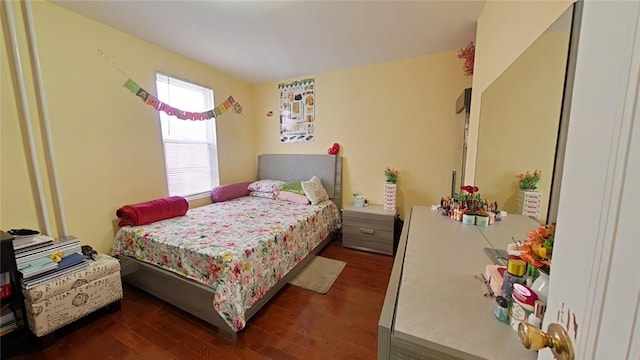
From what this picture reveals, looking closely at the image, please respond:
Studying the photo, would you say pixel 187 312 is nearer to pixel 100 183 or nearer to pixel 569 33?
pixel 100 183

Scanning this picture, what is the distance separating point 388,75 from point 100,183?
3309mm

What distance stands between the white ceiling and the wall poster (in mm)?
556

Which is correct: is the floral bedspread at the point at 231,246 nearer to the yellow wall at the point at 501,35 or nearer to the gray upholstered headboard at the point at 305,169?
the gray upholstered headboard at the point at 305,169

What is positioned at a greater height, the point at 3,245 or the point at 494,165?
the point at 494,165

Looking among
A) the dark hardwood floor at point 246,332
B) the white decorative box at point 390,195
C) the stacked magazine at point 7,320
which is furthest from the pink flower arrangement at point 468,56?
the stacked magazine at point 7,320

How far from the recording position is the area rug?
217 centimetres

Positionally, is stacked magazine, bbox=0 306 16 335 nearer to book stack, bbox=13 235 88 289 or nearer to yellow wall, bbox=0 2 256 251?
book stack, bbox=13 235 88 289

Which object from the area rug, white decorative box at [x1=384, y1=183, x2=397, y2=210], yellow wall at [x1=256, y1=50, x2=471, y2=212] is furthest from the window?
white decorative box at [x1=384, y1=183, x2=397, y2=210]

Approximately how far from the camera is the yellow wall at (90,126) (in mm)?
1661

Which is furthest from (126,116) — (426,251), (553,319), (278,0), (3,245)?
(553,319)

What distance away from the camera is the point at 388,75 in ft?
9.57

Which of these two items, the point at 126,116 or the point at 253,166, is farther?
the point at 253,166

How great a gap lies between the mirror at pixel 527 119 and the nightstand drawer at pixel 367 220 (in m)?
1.25

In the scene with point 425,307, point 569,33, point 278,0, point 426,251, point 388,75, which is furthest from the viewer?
point 388,75
